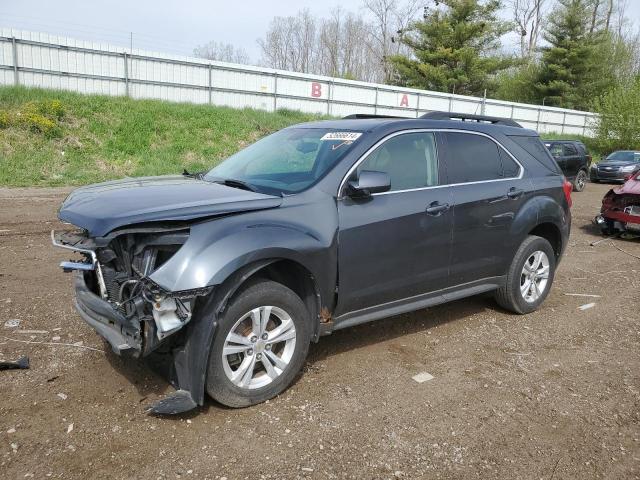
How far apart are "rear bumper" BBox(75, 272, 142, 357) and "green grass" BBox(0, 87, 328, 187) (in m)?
11.7

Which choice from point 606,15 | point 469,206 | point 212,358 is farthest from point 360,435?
point 606,15

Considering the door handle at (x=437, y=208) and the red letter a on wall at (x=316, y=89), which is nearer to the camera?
the door handle at (x=437, y=208)

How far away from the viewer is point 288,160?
14.2ft

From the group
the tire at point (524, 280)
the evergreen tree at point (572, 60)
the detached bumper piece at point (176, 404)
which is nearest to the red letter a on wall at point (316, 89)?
the tire at point (524, 280)

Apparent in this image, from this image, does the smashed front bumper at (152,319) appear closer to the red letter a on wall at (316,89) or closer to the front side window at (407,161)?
the front side window at (407,161)

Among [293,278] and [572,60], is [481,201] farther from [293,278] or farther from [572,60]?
[572,60]

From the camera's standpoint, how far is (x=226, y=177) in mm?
4367

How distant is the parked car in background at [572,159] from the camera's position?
19109 millimetres

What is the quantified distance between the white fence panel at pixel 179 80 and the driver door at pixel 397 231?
1789 cm

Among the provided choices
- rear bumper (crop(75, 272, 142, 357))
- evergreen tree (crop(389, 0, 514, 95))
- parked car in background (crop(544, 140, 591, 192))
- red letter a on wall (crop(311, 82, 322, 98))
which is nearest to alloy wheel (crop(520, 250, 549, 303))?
rear bumper (crop(75, 272, 142, 357))

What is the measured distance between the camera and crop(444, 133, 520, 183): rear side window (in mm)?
4648

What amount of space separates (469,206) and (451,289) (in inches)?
28.6

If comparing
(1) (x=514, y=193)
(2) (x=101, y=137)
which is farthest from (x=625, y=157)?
(1) (x=514, y=193)

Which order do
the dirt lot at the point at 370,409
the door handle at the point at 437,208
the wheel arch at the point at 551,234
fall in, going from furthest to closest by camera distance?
the wheel arch at the point at 551,234 < the door handle at the point at 437,208 < the dirt lot at the point at 370,409
